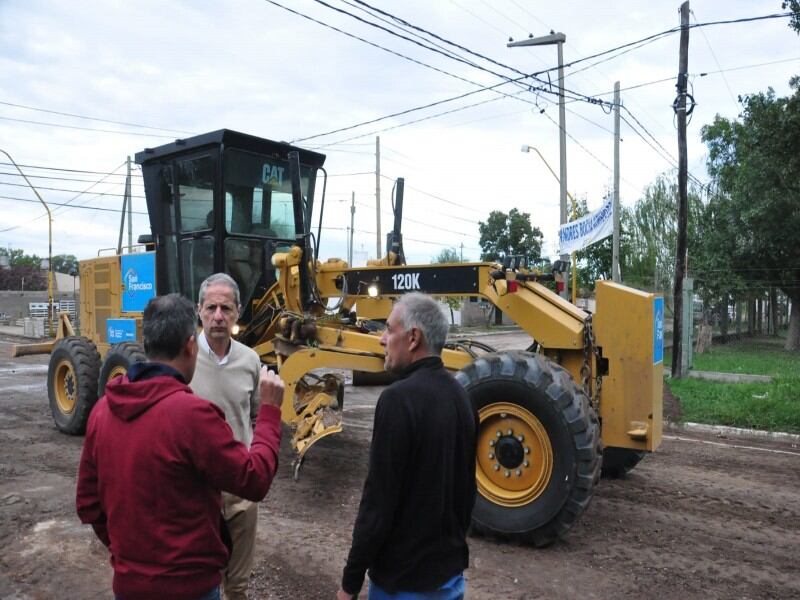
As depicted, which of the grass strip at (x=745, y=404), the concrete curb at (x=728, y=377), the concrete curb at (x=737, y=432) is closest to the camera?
the concrete curb at (x=737, y=432)

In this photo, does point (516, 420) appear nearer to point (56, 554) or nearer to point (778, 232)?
point (56, 554)

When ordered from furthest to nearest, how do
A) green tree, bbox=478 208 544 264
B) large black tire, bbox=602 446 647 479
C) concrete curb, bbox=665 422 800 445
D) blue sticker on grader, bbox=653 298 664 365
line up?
green tree, bbox=478 208 544 264 < concrete curb, bbox=665 422 800 445 < large black tire, bbox=602 446 647 479 < blue sticker on grader, bbox=653 298 664 365

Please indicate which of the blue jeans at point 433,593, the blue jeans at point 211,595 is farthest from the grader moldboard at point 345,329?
the blue jeans at point 211,595

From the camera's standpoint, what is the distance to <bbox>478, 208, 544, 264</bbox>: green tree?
44469 millimetres

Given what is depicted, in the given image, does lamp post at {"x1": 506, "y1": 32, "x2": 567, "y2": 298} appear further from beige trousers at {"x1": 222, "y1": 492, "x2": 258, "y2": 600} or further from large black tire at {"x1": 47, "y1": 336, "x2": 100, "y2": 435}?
beige trousers at {"x1": 222, "y1": 492, "x2": 258, "y2": 600}

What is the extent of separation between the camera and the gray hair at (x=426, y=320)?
2.41 m

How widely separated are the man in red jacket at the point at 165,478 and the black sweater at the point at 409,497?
1.24ft

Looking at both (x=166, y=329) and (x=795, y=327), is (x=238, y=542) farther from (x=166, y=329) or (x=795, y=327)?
(x=795, y=327)

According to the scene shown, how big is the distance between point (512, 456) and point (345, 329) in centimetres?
258

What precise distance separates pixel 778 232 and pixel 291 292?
20.7m

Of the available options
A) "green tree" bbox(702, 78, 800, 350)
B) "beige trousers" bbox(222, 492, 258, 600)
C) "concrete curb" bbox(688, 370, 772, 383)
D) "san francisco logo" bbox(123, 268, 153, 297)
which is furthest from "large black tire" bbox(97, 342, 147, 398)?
"green tree" bbox(702, 78, 800, 350)

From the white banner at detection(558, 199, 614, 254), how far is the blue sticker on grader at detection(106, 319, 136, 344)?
9.98 m

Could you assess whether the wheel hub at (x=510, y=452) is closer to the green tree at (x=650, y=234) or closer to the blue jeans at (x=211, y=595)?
the blue jeans at (x=211, y=595)

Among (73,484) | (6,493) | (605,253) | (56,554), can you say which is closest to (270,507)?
(56,554)
